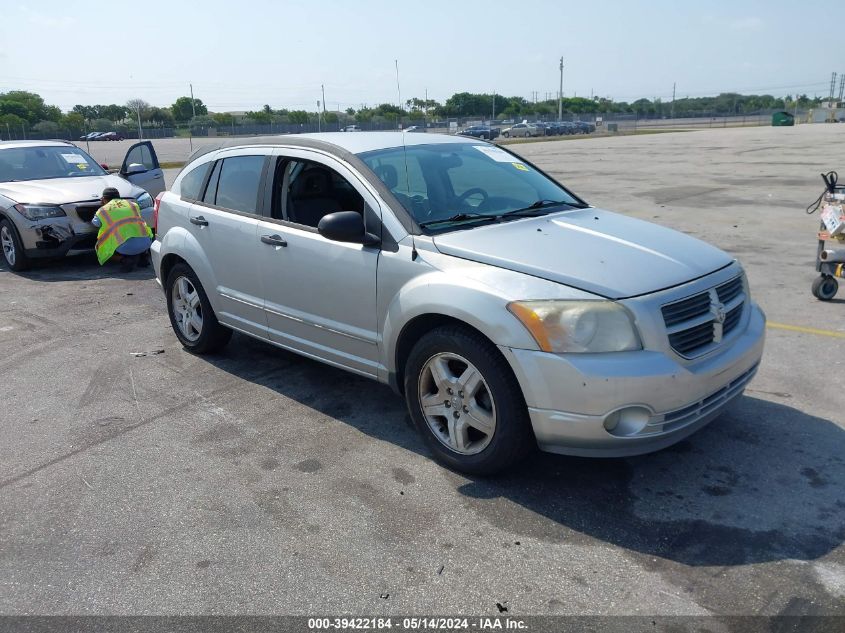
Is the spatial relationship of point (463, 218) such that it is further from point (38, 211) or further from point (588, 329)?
point (38, 211)

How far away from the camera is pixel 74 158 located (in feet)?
36.7

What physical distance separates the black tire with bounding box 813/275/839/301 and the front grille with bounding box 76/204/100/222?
863cm

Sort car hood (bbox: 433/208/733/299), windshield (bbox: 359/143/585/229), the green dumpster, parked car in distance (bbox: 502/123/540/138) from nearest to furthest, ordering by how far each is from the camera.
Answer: car hood (bbox: 433/208/733/299), windshield (bbox: 359/143/585/229), parked car in distance (bbox: 502/123/540/138), the green dumpster

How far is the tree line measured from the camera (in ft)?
221

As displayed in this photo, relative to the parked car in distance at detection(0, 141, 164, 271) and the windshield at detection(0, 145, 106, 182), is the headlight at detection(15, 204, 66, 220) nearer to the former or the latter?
the parked car in distance at detection(0, 141, 164, 271)

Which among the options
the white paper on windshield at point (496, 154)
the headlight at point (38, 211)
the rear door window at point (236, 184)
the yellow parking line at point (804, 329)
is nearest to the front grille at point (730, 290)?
the white paper on windshield at point (496, 154)

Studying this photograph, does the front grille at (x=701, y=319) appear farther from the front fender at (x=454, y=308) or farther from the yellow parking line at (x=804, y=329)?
the yellow parking line at (x=804, y=329)

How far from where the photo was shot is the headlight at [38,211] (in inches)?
374

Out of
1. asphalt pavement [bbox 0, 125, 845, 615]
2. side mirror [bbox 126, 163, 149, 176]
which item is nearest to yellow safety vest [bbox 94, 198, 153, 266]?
side mirror [bbox 126, 163, 149, 176]

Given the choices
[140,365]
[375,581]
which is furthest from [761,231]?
Answer: [375,581]

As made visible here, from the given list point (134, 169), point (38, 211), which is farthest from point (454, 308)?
point (134, 169)

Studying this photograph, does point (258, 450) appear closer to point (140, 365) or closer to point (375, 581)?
point (375, 581)

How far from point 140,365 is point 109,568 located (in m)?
2.96

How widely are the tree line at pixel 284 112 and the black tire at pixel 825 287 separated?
118 ft
